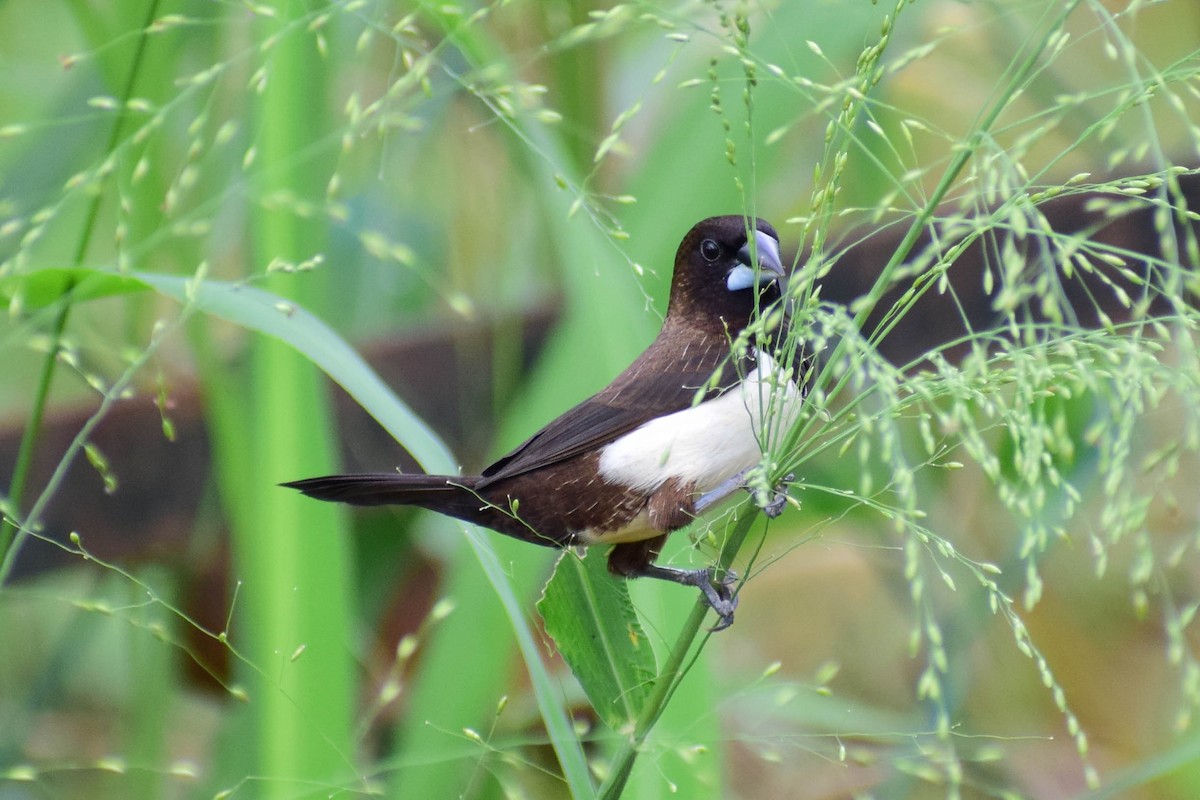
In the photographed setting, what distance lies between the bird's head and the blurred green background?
0.07m

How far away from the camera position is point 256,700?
4.74ft

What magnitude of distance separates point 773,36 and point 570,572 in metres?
0.86

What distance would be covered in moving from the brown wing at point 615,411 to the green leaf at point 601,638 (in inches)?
5.9

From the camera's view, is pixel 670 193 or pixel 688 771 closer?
pixel 688 771

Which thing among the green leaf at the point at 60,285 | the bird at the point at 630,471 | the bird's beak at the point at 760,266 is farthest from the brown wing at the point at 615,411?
the green leaf at the point at 60,285

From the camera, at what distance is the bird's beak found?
1243 millimetres

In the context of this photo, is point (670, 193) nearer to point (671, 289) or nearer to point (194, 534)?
point (671, 289)

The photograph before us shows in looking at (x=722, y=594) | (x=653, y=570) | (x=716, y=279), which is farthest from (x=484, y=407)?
(x=722, y=594)

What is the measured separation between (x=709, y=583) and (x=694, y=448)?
0.62ft

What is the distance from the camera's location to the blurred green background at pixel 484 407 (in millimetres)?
938

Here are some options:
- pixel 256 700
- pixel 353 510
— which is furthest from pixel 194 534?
pixel 256 700

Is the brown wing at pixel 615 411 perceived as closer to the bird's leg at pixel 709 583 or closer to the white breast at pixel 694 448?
the white breast at pixel 694 448

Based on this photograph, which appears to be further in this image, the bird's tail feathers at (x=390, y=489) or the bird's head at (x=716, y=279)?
the bird's head at (x=716, y=279)

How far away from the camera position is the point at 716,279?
1467mm
